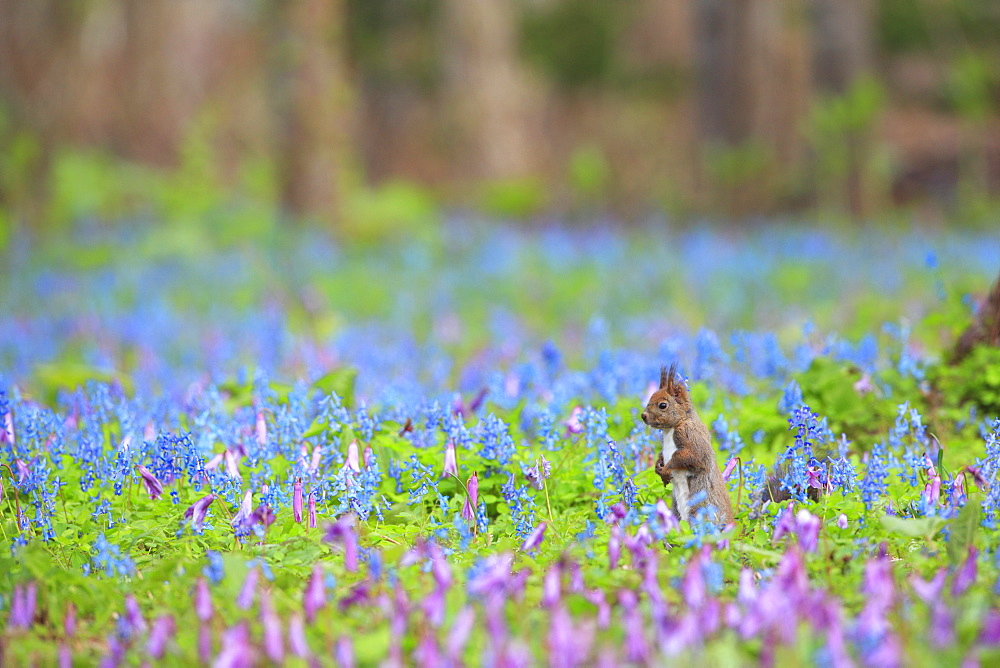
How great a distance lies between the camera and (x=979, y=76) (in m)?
10.4

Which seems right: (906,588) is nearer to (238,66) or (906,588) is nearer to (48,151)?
(48,151)

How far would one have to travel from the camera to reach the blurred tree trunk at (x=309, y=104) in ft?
38.3

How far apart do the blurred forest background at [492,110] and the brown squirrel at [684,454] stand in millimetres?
7365

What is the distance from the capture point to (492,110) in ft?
56.3

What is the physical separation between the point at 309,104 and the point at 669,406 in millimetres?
9761

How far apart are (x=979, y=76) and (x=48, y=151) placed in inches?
350

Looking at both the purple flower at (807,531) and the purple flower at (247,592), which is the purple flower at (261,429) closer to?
the purple flower at (247,592)

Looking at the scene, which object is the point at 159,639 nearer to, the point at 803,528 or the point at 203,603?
the point at 203,603

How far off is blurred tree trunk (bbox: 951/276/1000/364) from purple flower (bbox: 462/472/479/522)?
7.15 feet

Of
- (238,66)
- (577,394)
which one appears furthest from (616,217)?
(238,66)

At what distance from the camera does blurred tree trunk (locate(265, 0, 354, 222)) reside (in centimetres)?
1167

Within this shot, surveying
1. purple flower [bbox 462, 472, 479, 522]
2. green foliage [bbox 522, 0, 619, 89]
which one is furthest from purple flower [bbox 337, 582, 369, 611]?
green foliage [bbox 522, 0, 619, 89]

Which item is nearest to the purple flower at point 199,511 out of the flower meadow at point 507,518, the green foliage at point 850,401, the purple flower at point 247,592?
the flower meadow at point 507,518

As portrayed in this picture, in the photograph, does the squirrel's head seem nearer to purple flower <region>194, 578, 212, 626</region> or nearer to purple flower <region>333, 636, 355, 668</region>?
purple flower <region>333, 636, 355, 668</region>
